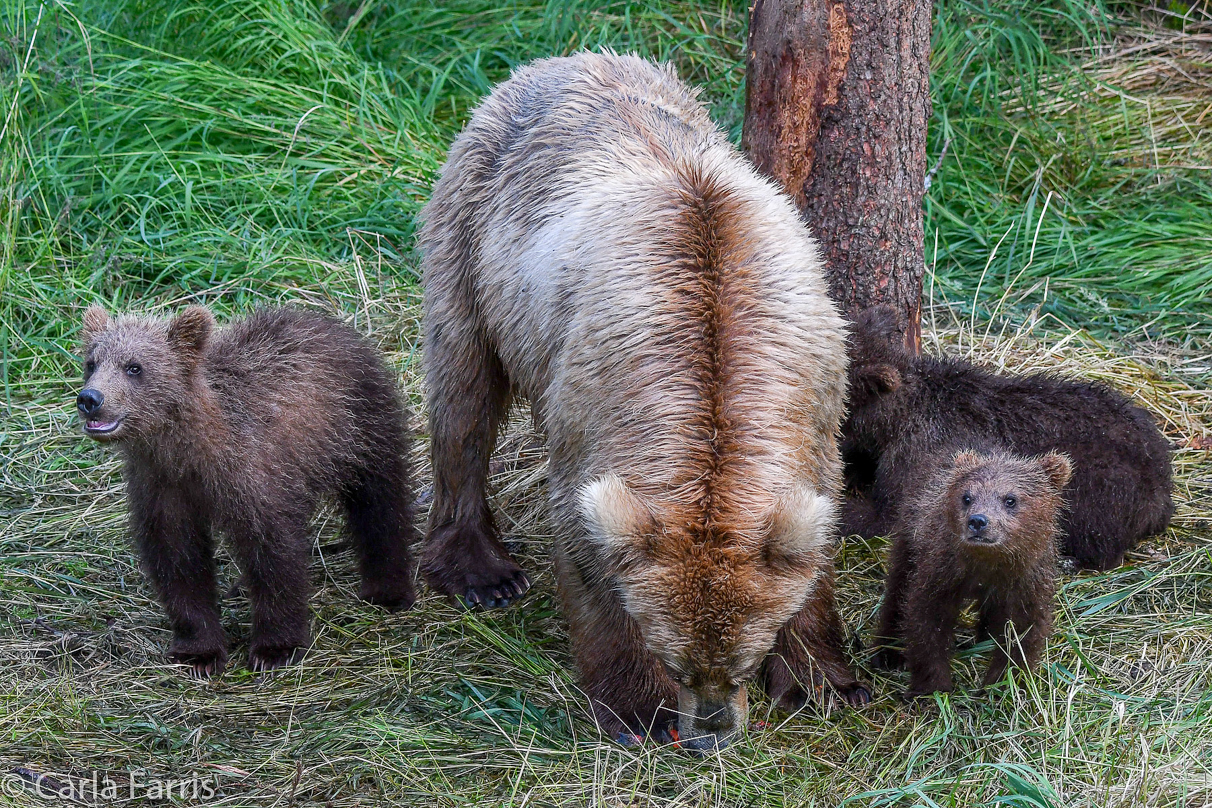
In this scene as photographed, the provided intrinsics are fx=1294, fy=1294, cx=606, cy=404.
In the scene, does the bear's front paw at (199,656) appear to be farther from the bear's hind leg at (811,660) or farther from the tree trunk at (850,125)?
the tree trunk at (850,125)

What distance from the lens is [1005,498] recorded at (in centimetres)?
471

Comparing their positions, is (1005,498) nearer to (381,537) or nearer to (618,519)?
(618,519)

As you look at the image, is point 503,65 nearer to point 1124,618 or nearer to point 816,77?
point 816,77

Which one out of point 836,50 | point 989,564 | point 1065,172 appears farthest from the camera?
point 1065,172

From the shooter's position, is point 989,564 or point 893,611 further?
point 893,611

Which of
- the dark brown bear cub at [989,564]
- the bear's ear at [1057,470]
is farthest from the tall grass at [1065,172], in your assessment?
the dark brown bear cub at [989,564]

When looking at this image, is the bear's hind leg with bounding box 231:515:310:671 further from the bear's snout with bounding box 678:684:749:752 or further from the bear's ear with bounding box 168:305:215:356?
the bear's snout with bounding box 678:684:749:752

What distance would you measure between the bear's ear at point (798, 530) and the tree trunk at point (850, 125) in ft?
7.71

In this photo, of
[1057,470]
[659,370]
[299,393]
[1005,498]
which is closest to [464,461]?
[299,393]

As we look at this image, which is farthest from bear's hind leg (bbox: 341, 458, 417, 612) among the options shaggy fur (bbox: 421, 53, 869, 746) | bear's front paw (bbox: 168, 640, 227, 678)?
bear's front paw (bbox: 168, 640, 227, 678)

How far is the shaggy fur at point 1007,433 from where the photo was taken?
5.64 meters

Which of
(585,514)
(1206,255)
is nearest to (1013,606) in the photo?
(585,514)

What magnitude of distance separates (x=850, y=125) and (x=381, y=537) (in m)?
2.89

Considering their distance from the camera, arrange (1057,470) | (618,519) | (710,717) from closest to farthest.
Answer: (618,519), (710,717), (1057,470)
